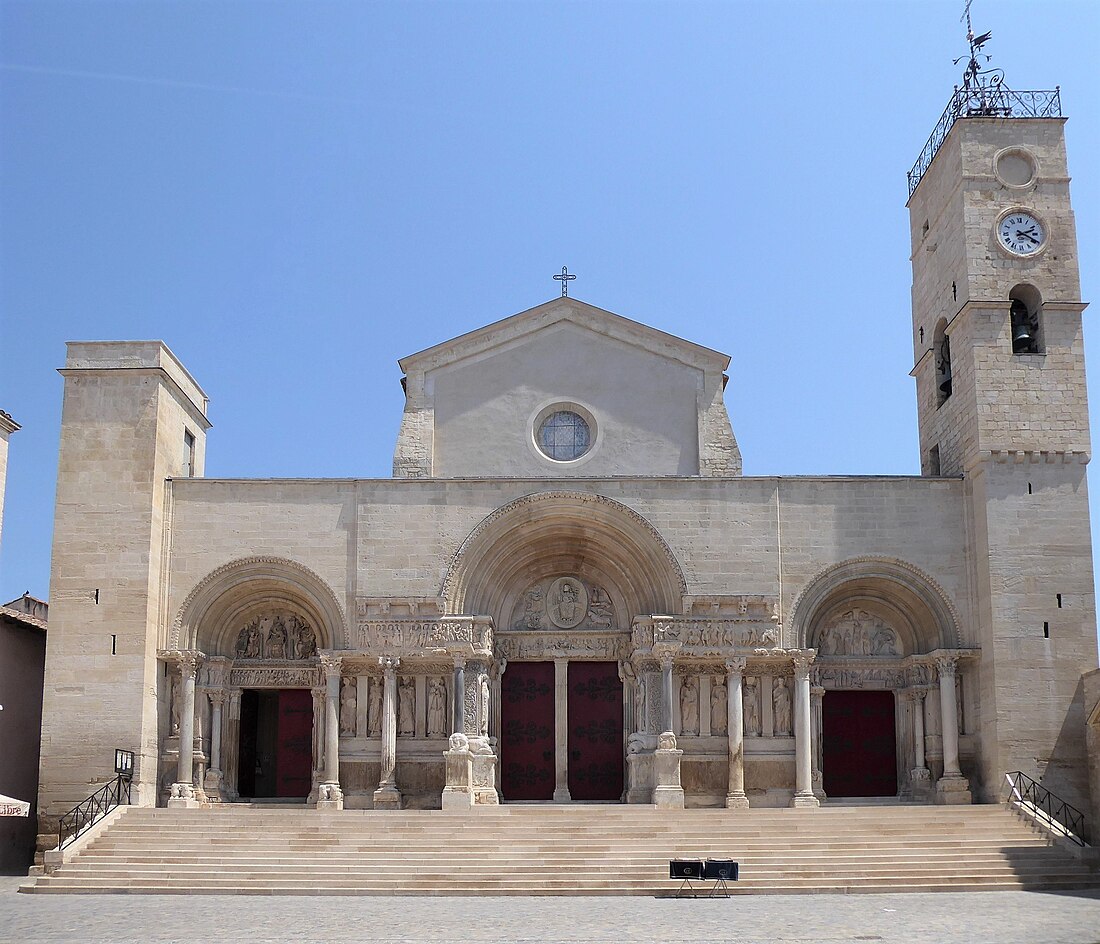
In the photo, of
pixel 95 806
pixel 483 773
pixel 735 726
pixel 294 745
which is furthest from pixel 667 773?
pixel 95 806

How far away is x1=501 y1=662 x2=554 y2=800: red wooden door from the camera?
87.8 feet

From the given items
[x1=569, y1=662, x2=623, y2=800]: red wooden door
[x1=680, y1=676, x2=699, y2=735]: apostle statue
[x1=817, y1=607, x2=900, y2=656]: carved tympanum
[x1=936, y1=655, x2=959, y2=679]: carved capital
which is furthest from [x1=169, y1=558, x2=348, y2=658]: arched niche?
[x1=936, y1=655, x2=959, y2=679]: carved capital

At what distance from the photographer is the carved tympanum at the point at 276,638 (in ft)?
89.5

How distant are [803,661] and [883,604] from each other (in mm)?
2375

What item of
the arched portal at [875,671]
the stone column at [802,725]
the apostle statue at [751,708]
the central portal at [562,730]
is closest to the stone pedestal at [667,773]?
the apostle statue at [751,708]

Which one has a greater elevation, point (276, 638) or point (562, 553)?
point (562, 553)

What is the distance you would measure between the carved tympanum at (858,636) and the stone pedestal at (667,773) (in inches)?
150

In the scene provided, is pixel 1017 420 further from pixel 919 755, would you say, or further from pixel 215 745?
pixel 215 745

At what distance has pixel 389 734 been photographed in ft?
84.4

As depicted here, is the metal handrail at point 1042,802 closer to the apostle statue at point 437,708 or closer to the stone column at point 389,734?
the apostle statue at point 437,708

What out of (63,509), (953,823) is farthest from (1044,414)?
(63,509)

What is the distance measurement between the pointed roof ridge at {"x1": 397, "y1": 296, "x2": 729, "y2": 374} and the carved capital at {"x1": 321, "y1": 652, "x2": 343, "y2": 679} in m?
5.84

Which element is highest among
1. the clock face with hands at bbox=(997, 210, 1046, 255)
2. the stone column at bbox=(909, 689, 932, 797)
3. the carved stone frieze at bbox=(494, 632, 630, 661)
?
the clock face with hands at bbox=(997, 210, 1046, 255)

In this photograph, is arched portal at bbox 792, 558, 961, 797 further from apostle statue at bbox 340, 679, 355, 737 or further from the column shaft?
apostle statue at bbox 340, 679, 355, 737
